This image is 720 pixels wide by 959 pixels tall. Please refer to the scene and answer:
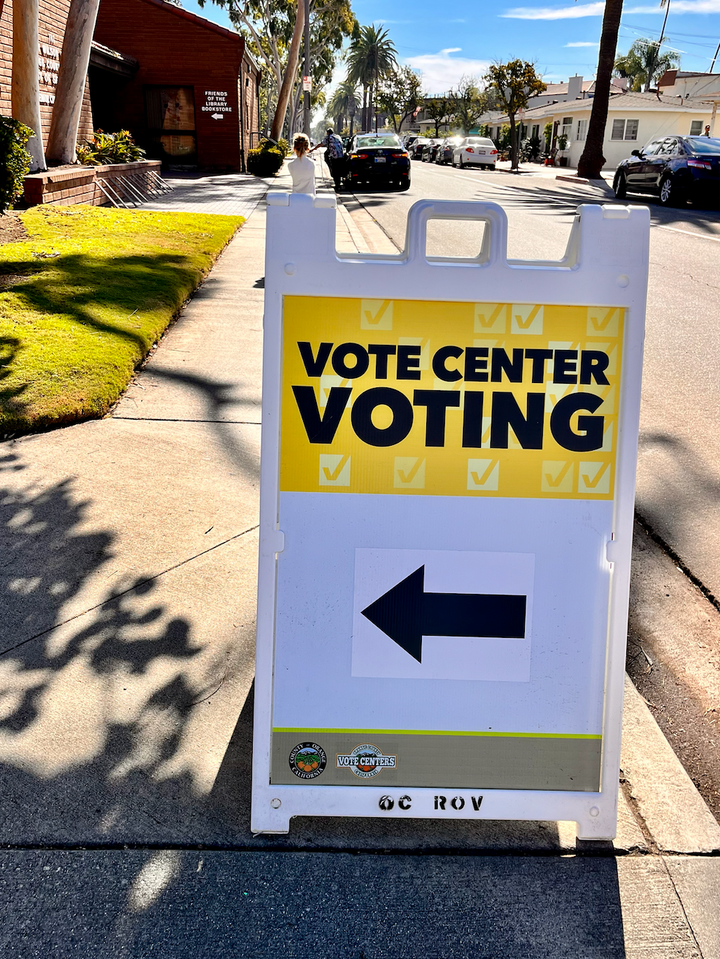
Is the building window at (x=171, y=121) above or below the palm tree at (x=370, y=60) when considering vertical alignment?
below

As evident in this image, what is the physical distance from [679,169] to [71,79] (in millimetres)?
14943

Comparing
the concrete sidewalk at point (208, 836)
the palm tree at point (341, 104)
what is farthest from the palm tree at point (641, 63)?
the concrete sidewalk at point (208, 836)

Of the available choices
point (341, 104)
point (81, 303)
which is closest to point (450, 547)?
point (81, 303)

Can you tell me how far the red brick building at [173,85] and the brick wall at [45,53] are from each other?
13931 mm

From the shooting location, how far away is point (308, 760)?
2.50m

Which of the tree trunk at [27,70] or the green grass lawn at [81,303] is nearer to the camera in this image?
the green grass lawn at [81,303]

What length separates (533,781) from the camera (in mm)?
2498

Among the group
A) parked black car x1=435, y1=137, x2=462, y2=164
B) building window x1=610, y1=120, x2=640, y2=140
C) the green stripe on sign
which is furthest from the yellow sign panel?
building window x1=610, y1=120, x2=640, y2=140

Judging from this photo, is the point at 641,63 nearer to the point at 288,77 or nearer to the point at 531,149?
the point at 531,149

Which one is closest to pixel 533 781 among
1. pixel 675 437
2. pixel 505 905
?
pixel 505 905

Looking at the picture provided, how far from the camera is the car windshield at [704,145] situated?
2297 cm

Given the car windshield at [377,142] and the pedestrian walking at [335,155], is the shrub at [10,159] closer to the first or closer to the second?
the pedestrian walking at [335,155]

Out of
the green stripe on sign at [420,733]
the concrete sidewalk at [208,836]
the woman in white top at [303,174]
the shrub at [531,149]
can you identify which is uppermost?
the shrub at [531,149]

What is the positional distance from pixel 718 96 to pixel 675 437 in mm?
56003
